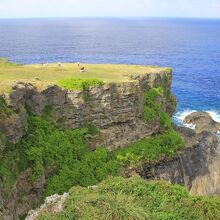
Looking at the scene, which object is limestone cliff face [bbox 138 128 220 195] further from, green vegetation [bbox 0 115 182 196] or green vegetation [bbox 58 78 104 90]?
green vegetation [bbox 58 78 104 90]

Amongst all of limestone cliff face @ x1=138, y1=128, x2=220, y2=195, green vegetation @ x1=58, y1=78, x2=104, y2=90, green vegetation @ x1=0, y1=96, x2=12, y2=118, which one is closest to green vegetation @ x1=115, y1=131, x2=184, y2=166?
limestone cliff face @ x1=138, y1=128, x2=220, y2=195

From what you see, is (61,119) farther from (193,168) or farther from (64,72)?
(193,168)

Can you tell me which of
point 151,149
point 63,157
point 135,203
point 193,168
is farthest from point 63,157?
point 193,168

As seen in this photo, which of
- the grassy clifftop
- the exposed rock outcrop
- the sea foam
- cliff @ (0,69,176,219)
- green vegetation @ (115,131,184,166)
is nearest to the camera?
cliff @ (0,69,176,219)

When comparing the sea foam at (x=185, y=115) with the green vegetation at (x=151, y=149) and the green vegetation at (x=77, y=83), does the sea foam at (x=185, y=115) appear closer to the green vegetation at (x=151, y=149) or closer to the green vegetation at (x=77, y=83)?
the green vegetation at (x=151, y=149)

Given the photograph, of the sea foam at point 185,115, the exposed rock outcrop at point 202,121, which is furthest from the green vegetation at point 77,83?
the sea foam at point 185,115

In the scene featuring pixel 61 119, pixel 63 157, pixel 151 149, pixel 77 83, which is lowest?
pixel 151 149
